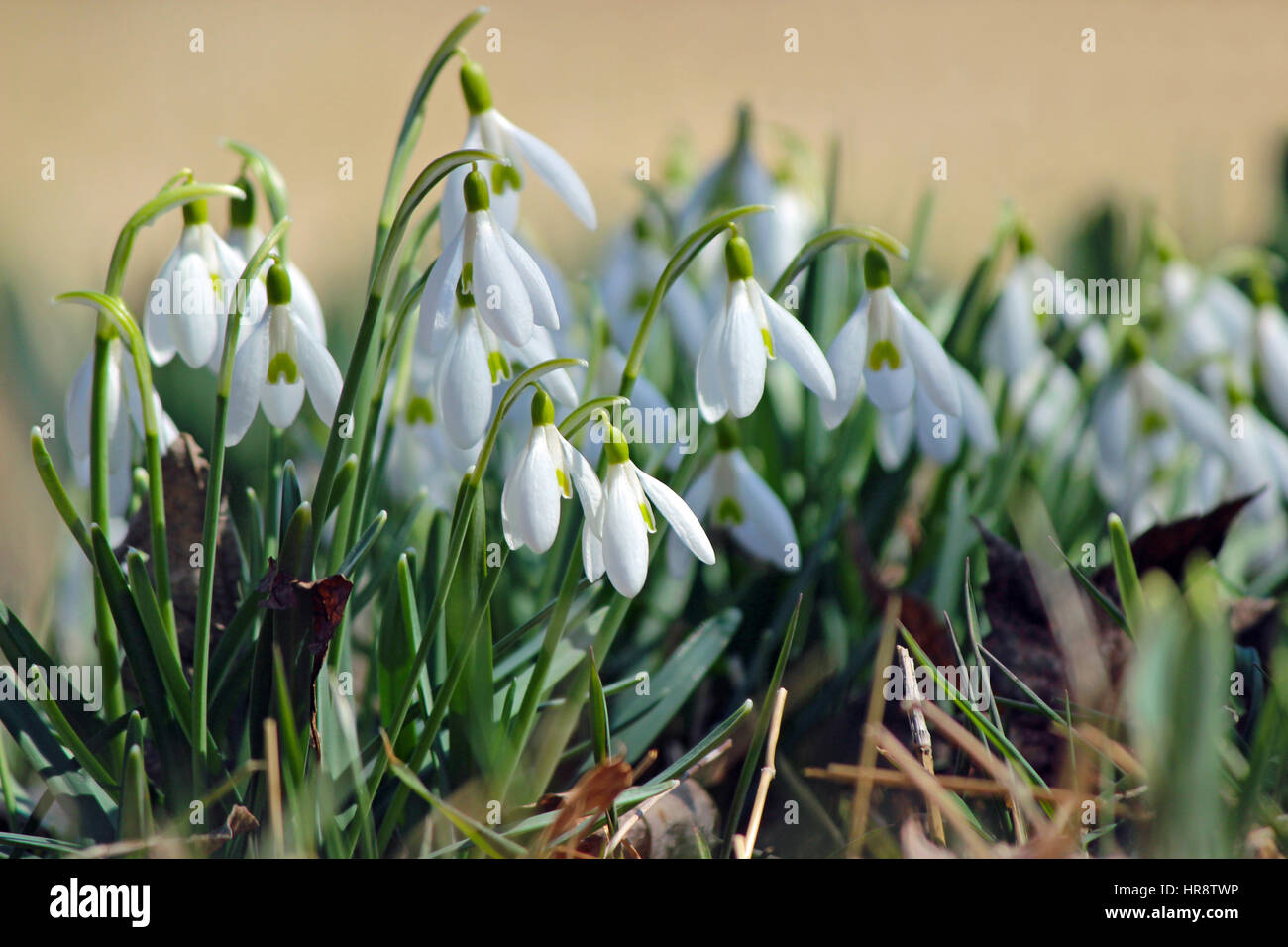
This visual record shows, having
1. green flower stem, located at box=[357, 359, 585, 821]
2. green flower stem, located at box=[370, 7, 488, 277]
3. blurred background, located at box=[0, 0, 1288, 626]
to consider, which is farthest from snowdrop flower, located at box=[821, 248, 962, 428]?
blurred background, located at box=[0, 0, 1288, 626]

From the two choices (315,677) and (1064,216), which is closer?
(315,677)

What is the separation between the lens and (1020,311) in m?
1.11

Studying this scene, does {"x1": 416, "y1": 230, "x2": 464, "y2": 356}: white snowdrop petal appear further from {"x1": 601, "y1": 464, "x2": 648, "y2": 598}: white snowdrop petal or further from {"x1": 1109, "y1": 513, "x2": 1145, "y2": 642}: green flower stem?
{"x1": 1109, "y1": 513, "x2": 1145, "y2": 642}: green flower stem

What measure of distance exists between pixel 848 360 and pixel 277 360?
381mm

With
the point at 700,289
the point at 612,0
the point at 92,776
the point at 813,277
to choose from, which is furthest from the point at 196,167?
the point at 92,776

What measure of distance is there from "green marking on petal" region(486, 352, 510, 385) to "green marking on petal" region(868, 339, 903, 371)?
0.25 meters

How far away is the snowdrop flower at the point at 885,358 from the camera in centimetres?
73

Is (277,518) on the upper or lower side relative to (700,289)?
lower

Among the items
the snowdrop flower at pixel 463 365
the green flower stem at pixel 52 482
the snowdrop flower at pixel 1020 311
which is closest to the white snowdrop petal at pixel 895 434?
the snowdrop flower at pixel 1020 311

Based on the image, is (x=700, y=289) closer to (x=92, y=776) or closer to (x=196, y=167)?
(x=92, y=776)

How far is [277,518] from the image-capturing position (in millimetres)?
772

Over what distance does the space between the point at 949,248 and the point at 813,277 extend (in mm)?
1513

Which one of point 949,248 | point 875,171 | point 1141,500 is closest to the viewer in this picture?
point 1141,500

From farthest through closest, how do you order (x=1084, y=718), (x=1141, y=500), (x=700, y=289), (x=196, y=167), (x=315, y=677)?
(x=196, y=167), (x=700, y=289), (x=1141, y=500), (x=1084, y=718), (x=315, y=677)
